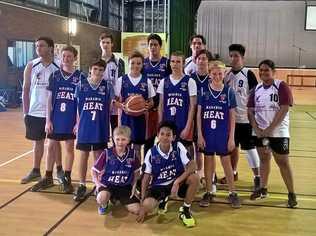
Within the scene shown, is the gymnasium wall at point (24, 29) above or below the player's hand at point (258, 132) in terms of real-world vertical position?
above

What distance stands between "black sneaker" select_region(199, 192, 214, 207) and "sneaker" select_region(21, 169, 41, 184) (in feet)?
5.99

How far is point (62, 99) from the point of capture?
14.1 feet

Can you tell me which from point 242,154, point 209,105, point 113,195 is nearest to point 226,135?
point 209,105

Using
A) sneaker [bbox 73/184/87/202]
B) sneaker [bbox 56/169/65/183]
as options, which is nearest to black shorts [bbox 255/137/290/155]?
sneaker [bbox 73/184/87/202]

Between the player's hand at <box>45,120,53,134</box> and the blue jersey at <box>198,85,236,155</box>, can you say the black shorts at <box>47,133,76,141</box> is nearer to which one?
the player's hand at <box>45,120,53,134</box>

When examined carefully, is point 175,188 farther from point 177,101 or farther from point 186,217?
point 177,101

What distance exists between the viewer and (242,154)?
21.3ft

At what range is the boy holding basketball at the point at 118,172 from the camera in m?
3.81

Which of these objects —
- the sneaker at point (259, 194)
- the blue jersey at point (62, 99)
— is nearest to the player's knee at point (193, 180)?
the sneaker at point (259, 194)

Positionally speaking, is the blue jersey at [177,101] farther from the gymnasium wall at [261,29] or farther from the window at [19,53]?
the gymnasium wall at [261,29]

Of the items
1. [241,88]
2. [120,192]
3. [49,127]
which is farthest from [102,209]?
[241,88]

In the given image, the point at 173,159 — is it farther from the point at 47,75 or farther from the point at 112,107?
the point at 47,75

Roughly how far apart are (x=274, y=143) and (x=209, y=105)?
0.68 meters

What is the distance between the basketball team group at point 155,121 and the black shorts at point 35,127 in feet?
0.03
